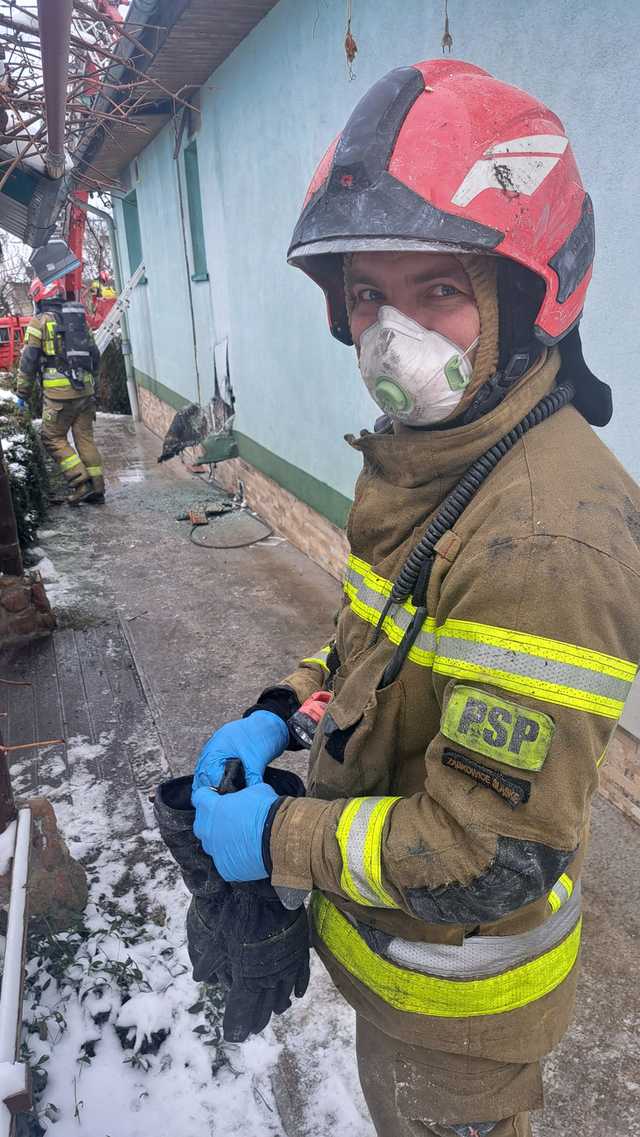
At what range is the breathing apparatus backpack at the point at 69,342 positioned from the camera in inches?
301

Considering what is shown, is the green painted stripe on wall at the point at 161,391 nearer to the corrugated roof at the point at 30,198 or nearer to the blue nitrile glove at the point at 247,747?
the corrugated roof at the point at 30,198

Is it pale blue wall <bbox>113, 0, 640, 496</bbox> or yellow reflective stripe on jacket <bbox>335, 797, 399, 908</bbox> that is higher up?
pale blue wall <bbox>113, 0, 640, 496</bbox>

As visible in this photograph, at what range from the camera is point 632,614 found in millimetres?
981

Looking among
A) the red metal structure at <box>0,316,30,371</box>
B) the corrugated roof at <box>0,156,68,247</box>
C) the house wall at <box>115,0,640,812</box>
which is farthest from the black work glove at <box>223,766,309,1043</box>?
the red metal structure at <box>0,316,30,371</box>

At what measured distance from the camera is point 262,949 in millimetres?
1472

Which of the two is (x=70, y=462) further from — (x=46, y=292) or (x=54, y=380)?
(x=46, y=292)

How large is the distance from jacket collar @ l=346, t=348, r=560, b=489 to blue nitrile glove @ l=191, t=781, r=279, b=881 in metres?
0.66

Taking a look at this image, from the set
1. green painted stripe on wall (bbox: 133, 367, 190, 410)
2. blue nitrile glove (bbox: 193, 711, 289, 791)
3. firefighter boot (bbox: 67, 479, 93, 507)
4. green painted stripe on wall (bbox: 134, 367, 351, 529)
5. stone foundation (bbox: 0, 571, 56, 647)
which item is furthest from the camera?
green painted stripe on wall (bbox: 133, 367, 190, 410)

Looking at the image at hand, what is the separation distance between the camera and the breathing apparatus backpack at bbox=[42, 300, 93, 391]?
7.66 metres

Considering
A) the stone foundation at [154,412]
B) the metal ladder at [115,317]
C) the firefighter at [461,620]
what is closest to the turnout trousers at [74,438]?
the stone foundation at [154,412]

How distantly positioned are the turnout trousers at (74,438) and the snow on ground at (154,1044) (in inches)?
234

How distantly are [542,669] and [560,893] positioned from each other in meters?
0.65

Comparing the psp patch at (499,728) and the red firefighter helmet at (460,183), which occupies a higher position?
the red firefighter helmet at (460,183)

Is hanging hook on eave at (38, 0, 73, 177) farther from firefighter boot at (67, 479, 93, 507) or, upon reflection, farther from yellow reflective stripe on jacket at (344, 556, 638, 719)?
firefighter boot at (67, 479, 93, 507)
